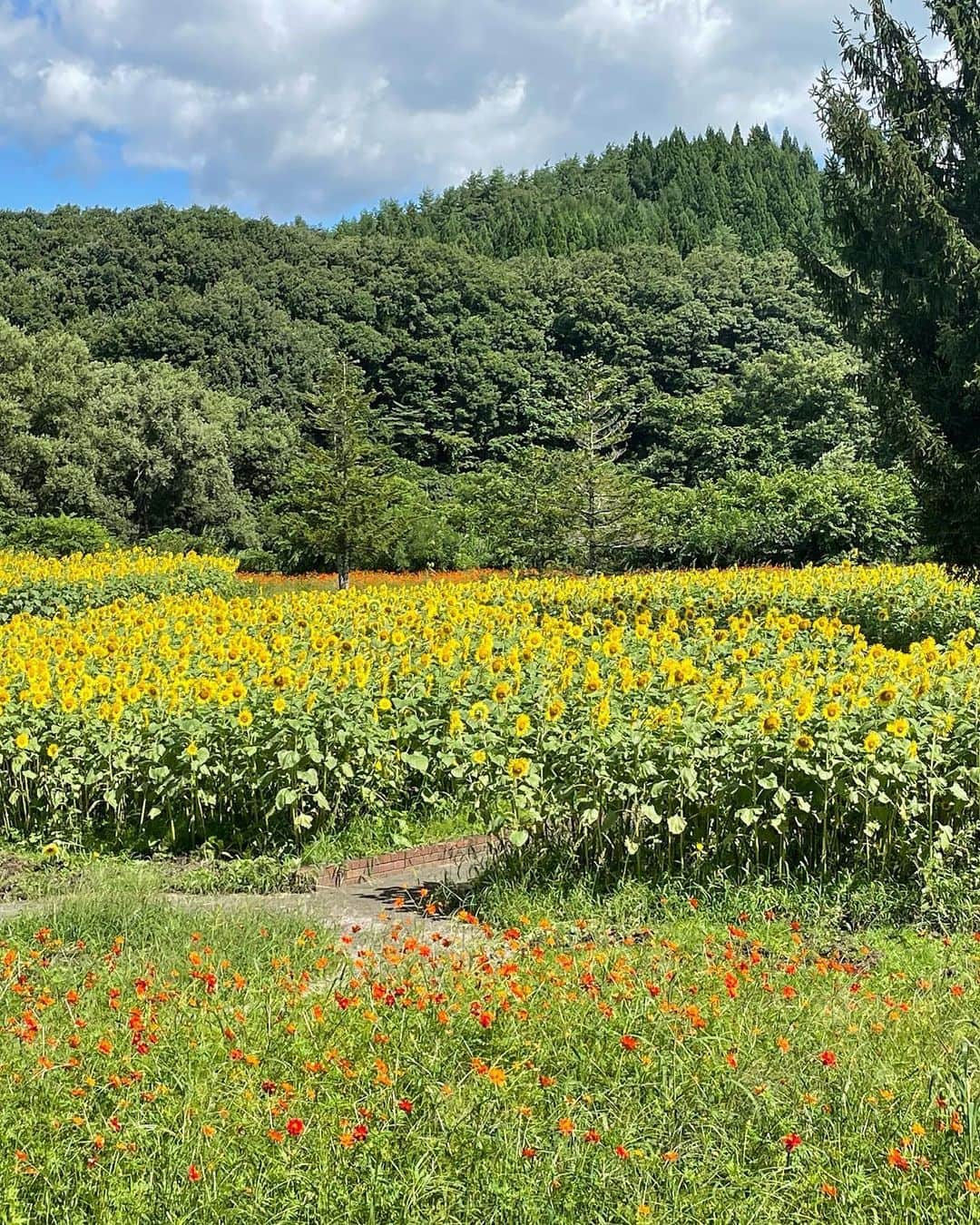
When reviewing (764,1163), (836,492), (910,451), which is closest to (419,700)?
(764,1163)

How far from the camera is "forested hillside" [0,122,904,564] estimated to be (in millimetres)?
31250

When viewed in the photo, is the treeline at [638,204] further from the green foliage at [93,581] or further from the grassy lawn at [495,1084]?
the grassy lawn at [495,1084]

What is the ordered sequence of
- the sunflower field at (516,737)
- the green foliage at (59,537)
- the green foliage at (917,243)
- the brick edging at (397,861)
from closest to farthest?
the sunflower field at (516,737)
the brick edging at (397,861)
the green foliage at (917,243)
the green foliage at (59,537)

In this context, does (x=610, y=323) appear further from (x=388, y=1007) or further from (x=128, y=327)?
(x=388, y=1007)

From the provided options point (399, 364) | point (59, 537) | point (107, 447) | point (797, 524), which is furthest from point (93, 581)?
point (399, 364)

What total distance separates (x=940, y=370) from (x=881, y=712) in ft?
22.4

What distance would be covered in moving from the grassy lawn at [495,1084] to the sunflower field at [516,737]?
82 cm

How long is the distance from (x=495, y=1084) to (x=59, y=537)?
2221cm

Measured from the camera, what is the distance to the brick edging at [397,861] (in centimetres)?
504

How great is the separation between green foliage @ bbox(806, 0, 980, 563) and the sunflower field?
3.27 meters

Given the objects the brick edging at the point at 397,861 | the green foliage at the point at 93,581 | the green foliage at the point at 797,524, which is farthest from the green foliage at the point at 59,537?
the brick edging at the point at 397,861

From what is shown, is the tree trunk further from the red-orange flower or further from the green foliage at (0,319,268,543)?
the red-orange flower

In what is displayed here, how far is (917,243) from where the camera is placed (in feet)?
32.6

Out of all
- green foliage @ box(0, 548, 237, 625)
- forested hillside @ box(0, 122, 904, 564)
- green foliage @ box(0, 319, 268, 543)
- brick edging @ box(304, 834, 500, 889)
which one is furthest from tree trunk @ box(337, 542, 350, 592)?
green foliage @ box(0, 319, 268, 543)
